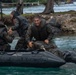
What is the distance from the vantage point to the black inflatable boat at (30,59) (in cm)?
1252

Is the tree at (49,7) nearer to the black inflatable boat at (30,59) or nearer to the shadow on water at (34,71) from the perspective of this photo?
the black inflatable boat at (30,59)

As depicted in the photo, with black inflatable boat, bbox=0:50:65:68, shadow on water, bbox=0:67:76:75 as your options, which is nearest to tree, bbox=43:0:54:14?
black inflatable boat, bbox=0:50:65:68

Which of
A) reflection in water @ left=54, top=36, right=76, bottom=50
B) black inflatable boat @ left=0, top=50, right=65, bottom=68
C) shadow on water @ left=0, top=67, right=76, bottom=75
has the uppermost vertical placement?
black inflatable boat @ left=0, top=50, right=65, bottom=68

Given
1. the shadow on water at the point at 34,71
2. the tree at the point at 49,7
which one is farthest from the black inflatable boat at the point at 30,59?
the tree at the point at 49,7

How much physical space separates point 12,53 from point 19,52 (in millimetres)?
235

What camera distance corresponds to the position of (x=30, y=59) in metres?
12.7

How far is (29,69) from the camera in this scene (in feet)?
41.9

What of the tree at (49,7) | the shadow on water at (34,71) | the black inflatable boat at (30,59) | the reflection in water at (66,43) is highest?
the black inflatable boat at (30,59)

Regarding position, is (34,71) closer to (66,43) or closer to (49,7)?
(66,43)

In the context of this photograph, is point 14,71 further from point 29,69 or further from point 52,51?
point 52,51

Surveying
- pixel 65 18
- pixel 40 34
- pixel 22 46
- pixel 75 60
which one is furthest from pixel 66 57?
Answer: pixel 65 18

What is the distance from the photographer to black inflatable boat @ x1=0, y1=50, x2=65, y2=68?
1252 centimetres

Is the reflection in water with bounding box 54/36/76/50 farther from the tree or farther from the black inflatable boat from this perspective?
the tree

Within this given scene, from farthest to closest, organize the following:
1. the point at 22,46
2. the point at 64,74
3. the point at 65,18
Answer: the point at 65,18
the point at 22,46
the point at 64,74
